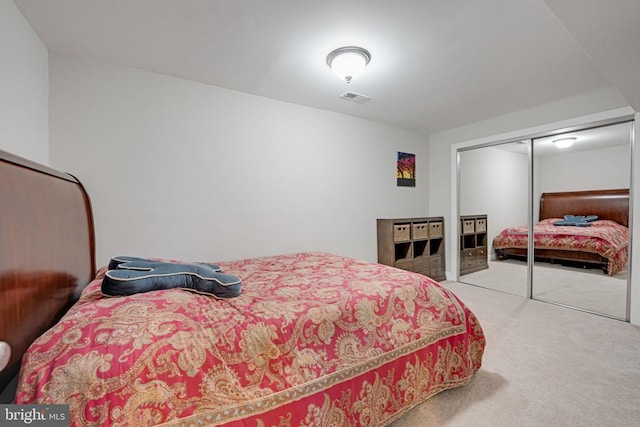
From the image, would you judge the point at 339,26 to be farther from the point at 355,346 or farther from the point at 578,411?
the point at 578,411

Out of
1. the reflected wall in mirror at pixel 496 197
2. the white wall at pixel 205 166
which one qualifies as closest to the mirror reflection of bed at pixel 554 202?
the reflected wall in mirror at pixel 496 197

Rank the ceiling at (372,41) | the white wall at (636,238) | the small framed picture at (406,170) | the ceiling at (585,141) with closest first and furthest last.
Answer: the ceiling at (372,41)
the white wall at (636,238)
the ceiling at (585,141)
the small framed picture at (406,170)

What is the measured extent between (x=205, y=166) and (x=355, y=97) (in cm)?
180

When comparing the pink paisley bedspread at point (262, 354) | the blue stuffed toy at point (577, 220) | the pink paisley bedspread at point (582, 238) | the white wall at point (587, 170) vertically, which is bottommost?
the pink paisley bedspread at point (262, 354)

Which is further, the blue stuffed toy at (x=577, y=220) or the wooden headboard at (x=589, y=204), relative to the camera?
the blue stuffed toy at (x=577, y=220)

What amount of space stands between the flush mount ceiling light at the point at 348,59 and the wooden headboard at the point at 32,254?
1983mm

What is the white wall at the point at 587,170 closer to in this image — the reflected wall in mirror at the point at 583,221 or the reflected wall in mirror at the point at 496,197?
the reflected wall in mirror at the point at 583,221

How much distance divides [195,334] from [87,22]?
2170mm

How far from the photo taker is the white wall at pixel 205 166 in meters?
2.18

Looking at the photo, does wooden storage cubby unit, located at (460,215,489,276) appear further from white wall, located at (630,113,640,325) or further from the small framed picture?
white wall, located at (630,113,640,325)

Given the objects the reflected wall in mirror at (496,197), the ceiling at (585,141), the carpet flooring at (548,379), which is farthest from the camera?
the reflected wall in mirror at (496,197)

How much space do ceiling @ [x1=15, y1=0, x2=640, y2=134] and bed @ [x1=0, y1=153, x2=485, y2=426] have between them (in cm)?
110

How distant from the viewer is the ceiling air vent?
290 centimetres

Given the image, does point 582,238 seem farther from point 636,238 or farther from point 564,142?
point 564,142
